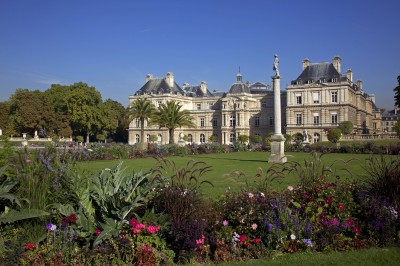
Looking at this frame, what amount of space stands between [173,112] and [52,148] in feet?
144

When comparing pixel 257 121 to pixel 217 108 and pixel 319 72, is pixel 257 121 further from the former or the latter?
pixel 319 72

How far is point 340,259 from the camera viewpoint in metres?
5.59

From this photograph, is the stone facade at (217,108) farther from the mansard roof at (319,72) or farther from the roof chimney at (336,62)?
the roof chimney at (336,62)

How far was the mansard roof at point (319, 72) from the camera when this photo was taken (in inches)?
2571

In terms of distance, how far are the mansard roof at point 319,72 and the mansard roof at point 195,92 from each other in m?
25.5

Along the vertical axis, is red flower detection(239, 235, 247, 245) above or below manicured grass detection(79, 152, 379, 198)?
below

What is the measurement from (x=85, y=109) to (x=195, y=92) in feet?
104

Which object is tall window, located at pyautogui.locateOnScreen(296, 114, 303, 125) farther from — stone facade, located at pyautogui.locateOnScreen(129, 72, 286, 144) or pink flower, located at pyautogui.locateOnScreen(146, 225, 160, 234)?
pink flower, located at pyautogui.locateOnScreen(146, 225, 160, 234)

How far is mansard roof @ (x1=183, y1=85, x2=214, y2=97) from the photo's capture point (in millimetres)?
88125

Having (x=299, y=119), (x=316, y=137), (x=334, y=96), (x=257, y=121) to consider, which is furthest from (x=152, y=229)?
(x=257, y=121)

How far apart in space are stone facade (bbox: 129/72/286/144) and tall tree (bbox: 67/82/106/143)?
15.4 metres

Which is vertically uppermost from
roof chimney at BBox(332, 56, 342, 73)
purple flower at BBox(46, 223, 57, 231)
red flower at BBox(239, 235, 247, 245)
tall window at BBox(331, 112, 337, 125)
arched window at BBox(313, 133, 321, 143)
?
roof chimney at BBox(332, 56, 342, 73)

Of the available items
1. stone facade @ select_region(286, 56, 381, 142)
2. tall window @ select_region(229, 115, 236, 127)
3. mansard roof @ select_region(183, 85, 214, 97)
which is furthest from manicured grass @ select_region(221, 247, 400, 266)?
mansard roof @ select_region(183, 85, 214, 97)

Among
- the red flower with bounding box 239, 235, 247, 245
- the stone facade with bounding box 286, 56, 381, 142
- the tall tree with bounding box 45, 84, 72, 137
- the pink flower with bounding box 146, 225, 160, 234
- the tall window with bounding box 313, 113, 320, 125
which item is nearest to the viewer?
the pink flower with bounding box 146, 225, 160, 234
